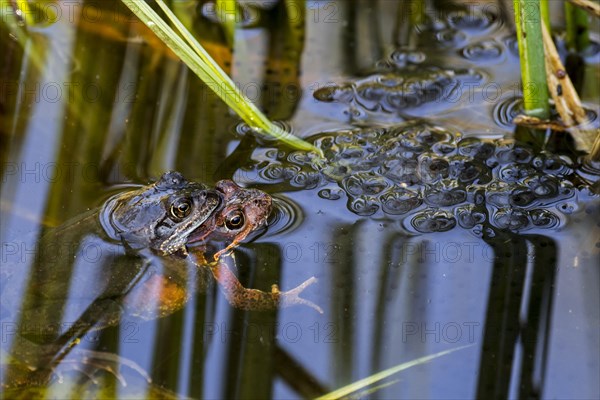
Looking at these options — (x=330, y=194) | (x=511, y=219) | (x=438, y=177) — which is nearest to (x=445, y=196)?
(x=438, y=177)

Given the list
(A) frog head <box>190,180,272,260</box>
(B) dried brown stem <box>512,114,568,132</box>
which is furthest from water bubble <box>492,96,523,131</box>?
(A) frog head <box>190,180,272,260</box>

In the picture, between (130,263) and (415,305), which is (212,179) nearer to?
(130,263)

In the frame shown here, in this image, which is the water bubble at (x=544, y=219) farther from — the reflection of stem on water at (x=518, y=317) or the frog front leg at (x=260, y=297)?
the frog front leg at (x=260, y=297)

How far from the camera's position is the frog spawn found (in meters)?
4.58

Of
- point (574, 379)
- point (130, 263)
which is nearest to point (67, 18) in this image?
point (130, 263)

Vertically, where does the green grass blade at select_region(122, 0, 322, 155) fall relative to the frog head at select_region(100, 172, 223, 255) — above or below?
above

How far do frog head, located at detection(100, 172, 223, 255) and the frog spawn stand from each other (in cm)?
65

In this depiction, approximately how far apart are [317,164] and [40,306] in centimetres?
194

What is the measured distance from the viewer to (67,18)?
5.83 meters

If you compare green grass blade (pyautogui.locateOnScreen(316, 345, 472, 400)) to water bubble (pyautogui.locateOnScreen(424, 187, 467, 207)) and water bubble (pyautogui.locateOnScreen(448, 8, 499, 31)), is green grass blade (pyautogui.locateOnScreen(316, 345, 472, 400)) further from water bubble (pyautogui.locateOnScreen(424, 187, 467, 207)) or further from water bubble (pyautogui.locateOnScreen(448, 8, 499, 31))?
Answer: water bubble (pyautogui.locateOnScreen(448, 8, 499, 31))

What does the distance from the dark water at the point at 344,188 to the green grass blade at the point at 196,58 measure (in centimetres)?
65

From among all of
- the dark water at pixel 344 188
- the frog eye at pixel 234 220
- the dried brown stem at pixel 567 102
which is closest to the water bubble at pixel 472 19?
the dark water at pixel 344 188

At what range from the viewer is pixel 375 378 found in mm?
3824

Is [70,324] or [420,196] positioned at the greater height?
[420,196]
